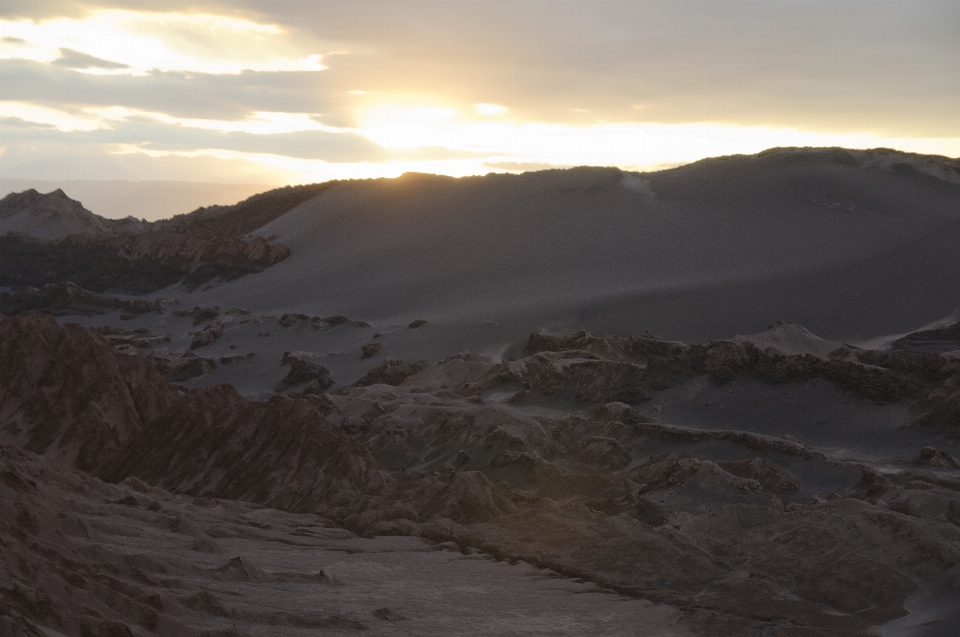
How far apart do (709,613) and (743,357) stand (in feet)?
51.1

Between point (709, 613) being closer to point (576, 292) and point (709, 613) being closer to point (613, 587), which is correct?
point (613, 587)

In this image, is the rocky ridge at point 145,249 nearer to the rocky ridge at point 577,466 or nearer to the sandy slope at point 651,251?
the sandy slope at point 651,251

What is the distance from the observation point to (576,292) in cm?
4853

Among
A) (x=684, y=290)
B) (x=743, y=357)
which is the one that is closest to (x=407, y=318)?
(x=684, y=290)

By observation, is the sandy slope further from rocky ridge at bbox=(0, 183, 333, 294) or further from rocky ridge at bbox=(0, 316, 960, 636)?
rocky ridge at bbox=(0, 316, 960, 636)

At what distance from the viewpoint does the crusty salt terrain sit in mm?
16516

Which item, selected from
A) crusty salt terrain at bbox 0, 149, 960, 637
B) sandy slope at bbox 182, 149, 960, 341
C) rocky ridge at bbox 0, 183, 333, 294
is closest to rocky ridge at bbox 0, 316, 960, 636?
crusty salt terrain at bbox 0, 149, 960, 637

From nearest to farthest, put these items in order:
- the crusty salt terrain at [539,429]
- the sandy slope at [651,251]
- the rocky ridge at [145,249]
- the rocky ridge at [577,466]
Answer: the crusty salt terrain at [539,429] < the rocky ridge at [577,466] < the sandy slope at [651,251] < the rocky ridge at [145,249]

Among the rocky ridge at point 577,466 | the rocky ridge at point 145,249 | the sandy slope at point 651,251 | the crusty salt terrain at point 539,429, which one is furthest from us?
the rocky ridge at point 145,249

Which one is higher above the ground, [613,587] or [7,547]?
[7,547]

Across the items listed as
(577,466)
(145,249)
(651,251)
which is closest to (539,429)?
(577,466)

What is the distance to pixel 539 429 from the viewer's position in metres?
28.8

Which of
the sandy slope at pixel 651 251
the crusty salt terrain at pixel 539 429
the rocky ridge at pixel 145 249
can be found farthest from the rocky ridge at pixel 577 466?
the rocky ridge at pixel 145 249

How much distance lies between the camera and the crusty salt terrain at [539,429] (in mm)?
16516
